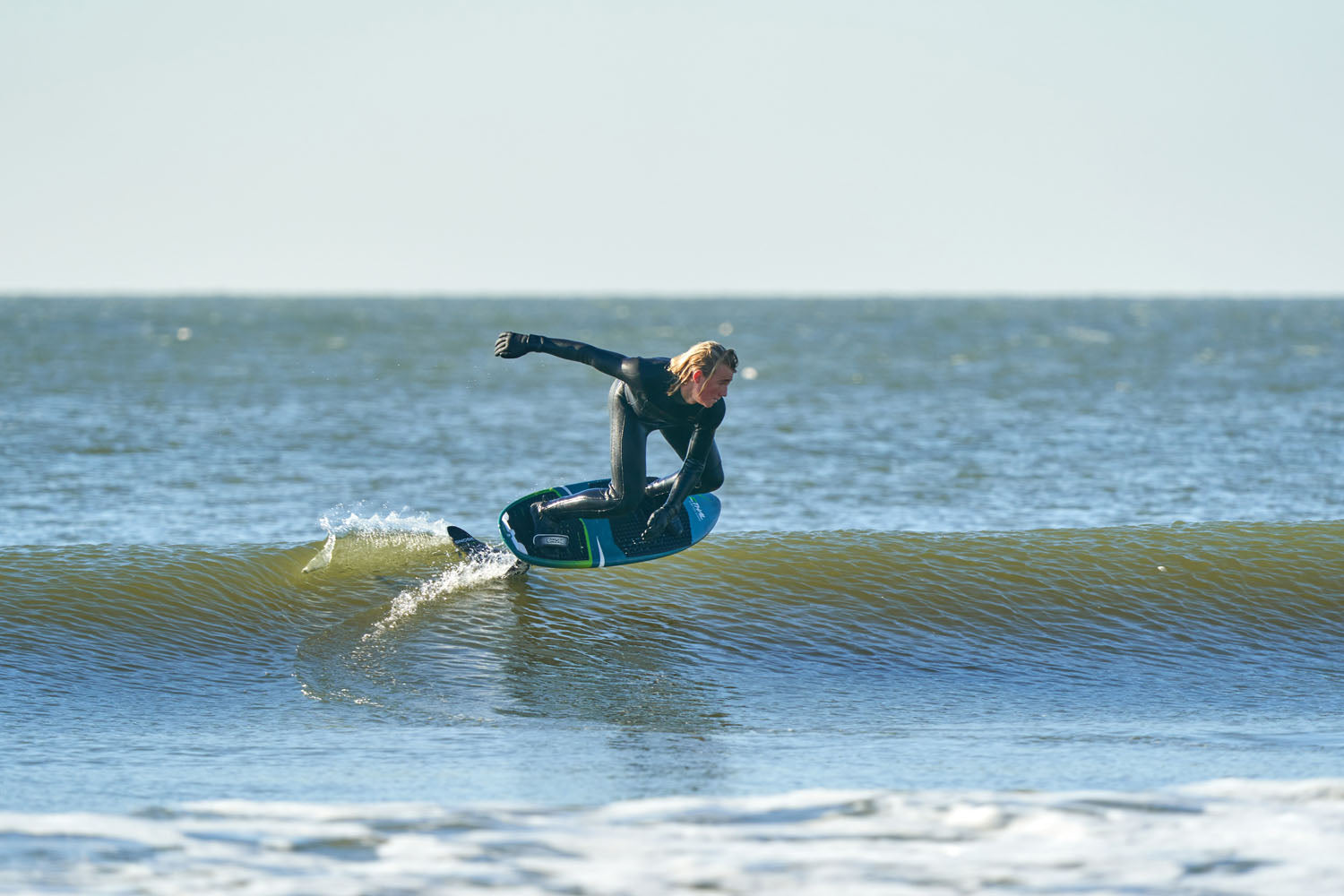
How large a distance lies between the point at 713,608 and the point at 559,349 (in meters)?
2.76

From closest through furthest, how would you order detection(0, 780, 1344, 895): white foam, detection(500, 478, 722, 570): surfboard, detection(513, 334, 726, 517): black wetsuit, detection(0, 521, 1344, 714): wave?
detection(0, 780, 1344, 895): white foam < detection(513, 334, 726, 517): black wetsuit < detection(0, 521, 1344, 714): wave < detection(500, 478, 722, 570): surfboard

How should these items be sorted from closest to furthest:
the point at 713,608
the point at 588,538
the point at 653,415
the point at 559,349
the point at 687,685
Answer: the point at 559,349, the point at 687,685, the point at 653,415, the point at 588,538, the point at 713,608

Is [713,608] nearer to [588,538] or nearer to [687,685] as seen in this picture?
[588,538]

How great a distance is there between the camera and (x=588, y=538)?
10.0 meters

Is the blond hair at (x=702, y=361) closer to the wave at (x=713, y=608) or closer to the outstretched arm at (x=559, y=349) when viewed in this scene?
the outstretched arm at (x=559, y=349)

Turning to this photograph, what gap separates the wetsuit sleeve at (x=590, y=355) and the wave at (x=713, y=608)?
1915 millimetres

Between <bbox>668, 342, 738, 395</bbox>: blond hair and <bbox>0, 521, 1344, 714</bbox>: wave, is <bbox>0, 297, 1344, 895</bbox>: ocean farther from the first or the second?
<bbox>668, 342, 738, 395</bbox>: blond hair

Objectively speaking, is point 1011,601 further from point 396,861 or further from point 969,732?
point 396,861

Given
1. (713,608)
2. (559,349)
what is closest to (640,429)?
(559,349)

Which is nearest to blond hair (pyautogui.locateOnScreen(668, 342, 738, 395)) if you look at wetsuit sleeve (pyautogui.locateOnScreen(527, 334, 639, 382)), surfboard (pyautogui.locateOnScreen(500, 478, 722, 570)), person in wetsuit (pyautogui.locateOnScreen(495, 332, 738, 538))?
person in wetsuit (pyautogui.locateOnScreen(495, 332, 738, 538))

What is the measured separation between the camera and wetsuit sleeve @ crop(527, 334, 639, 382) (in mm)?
8391

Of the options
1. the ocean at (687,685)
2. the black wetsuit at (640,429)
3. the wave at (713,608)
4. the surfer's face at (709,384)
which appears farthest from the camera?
the wave at (713,608)

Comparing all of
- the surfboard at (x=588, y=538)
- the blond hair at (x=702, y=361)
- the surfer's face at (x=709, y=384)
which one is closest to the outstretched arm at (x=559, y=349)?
the blond hair at (x=702, y=361)

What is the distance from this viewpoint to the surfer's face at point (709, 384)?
8.48m
